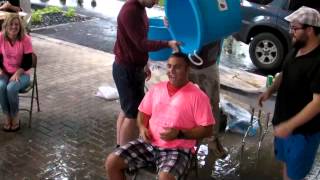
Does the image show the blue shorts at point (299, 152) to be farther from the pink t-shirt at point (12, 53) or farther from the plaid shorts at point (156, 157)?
the pink t-shirt at point (12, 53)

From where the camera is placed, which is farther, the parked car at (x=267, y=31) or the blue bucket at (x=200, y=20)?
the parked car at (x=267, y=31)

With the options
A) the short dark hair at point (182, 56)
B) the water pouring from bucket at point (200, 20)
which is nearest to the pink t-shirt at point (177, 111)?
the short dark hair at point (182, 56)

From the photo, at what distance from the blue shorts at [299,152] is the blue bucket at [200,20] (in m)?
0.88

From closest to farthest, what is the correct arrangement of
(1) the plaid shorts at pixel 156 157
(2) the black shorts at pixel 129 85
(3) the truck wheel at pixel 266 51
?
(1) the plaid shorts at pixel 156 157 < (2) the black shorts at pixel 129 85 < (3) the truck wheel at pixel 266 51

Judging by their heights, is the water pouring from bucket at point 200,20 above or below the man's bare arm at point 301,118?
above

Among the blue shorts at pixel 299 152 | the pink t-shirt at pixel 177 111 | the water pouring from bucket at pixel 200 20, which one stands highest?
the water pouring from bucket at pixel 200 20

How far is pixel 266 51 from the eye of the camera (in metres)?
7.62

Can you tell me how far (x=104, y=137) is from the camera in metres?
4.72

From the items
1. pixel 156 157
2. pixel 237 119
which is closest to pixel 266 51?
pixel 237 119

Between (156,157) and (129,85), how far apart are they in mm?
836

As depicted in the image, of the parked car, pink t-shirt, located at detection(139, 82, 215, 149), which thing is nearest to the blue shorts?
pink t-shirt, located at detection(139, 82, 215, 149)

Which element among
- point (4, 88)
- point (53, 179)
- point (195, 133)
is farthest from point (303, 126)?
point (4, 88)

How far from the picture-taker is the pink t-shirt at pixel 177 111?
3.06 m

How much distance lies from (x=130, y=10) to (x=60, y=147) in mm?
1764
